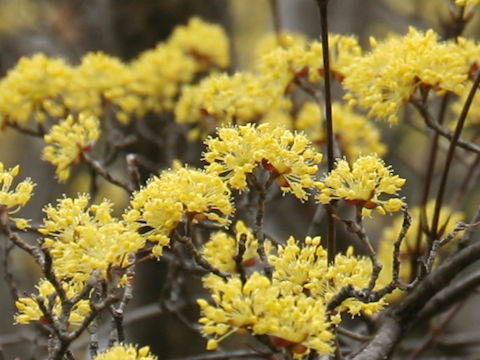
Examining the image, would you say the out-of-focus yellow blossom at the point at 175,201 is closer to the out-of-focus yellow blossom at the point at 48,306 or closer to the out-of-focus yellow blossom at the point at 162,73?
the out-of-focus yellow blossom at the point at 48,306

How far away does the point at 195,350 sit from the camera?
501 centimetres

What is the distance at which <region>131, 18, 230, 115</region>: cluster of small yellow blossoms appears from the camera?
429cm

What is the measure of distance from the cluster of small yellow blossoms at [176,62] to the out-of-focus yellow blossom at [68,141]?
109 centimetres

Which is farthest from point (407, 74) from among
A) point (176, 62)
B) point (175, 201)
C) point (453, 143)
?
point (176, 62)

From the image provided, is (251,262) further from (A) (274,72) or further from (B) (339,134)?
(B) (339,134)

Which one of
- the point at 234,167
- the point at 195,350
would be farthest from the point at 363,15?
the point at 234,167

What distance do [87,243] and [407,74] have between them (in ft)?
3.80

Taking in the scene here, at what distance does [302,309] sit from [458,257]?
0.66 metres

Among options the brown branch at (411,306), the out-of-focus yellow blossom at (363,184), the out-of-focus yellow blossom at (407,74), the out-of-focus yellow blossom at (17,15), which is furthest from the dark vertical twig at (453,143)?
the out-of-focus yellow blossom at (17,15)

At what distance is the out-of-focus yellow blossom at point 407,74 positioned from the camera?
8.50 feet

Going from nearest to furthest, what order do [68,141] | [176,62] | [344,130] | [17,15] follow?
[68,141]
[344,130]
[176,62]
[17,15]

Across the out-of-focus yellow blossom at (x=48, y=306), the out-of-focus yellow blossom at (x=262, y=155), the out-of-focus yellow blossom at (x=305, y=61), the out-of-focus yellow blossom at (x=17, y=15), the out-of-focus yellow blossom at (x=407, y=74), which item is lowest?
the out-of-focus yellow blossom at (x=48, y=306)

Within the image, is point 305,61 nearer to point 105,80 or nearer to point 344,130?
point 344,130

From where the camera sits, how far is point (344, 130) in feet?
12.4
